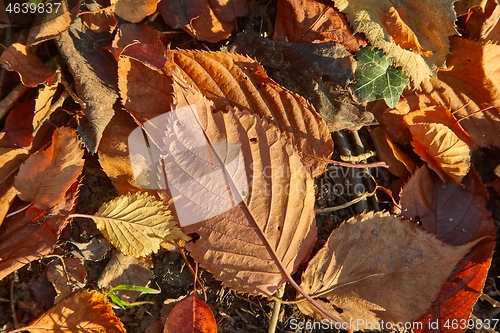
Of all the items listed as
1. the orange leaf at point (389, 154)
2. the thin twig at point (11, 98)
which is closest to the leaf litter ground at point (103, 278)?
the thin twig at point (11, 98)

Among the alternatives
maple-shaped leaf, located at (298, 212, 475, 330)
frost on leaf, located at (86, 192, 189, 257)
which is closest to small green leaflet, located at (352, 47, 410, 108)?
maple-shaped leaf, located at (298, 212, 475, 330)

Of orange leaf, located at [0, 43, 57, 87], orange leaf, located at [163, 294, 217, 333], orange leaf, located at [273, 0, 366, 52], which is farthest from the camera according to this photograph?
orange leaf, located at [273, 0, 366, 52]

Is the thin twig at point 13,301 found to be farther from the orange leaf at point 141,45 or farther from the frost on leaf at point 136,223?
the orange leaf at point 141,45

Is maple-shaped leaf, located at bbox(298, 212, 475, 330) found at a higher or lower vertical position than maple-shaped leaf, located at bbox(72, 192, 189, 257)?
lower

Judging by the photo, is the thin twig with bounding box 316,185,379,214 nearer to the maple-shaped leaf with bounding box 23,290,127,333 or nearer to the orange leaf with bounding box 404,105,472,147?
the orange leaf with bounding box 404,105,472,147

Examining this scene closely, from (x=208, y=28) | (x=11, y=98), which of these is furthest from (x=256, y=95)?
(x=11, y=98)
